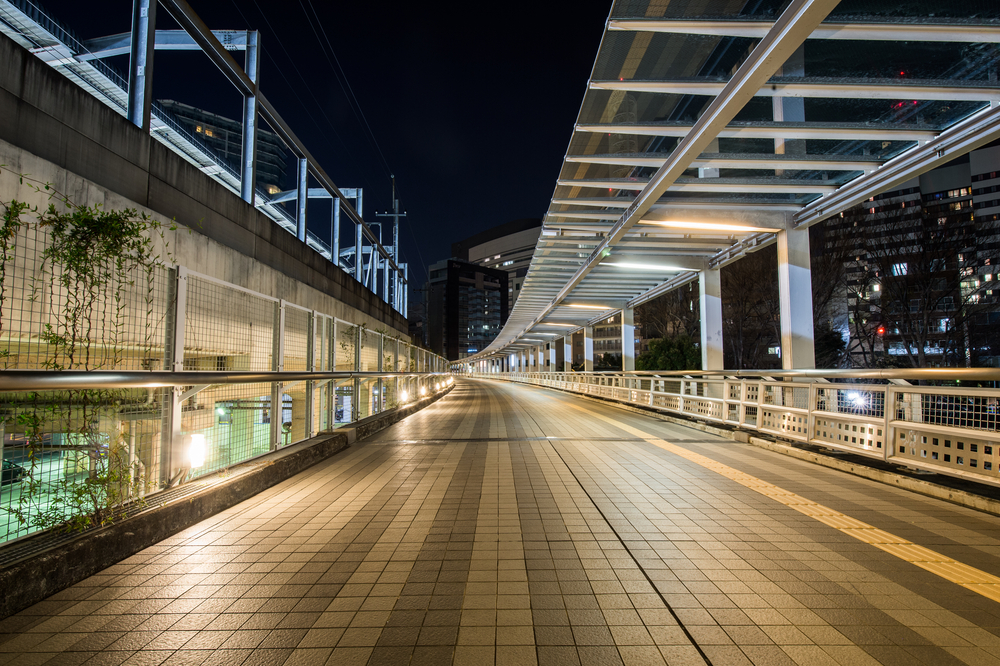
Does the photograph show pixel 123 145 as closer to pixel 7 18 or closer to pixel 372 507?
pixel 372 507

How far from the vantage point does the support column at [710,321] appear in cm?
1440

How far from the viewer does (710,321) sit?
14742 mm

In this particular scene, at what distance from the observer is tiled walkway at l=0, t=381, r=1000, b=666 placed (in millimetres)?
2262

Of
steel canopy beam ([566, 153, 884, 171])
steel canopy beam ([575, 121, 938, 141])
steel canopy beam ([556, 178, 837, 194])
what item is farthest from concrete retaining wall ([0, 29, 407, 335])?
steel canopy beam ([556, 178, 837, 194])

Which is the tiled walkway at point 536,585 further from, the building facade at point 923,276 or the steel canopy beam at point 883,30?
the building facade at point 923,276

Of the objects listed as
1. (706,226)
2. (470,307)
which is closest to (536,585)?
(706,226)

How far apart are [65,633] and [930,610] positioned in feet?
15.2

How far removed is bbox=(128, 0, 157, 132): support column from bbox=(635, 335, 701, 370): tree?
2316cm

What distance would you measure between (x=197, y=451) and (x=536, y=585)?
354 cm

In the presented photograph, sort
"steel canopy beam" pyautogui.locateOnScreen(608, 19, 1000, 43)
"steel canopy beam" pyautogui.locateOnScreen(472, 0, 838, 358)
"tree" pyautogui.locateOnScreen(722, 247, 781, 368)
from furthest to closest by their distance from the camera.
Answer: "tree" pyautogui.locateOnScreen(722, 247, 781, 368), "steel canopy beam" pyautogui.locateOnScreen(608, 19, 1000, 43), "steel canopy beam" pyautogui.locateOnScreen(472, 0, 838, 358)

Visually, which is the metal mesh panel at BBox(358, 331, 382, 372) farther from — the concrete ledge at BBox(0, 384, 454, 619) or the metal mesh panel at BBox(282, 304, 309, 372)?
the concrete ledge at BBox(0, 384, 454, 619)

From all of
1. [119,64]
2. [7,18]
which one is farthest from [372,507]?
[119,64]

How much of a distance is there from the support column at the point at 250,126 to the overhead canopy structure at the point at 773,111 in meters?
6.98

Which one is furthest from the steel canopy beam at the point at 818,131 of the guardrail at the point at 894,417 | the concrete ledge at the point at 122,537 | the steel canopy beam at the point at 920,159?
the concrete ledge at the point at 122,537
